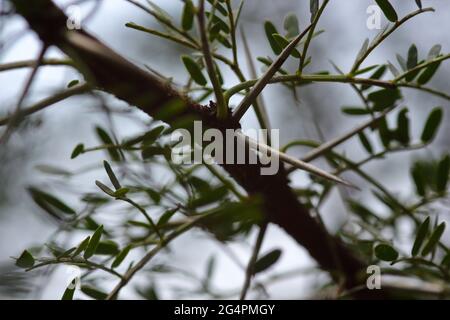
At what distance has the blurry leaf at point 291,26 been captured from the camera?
→ 0.45 meters

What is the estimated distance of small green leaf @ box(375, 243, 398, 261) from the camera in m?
0.42

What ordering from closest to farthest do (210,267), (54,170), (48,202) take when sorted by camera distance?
(48,202)
(54,170)
(210,267)

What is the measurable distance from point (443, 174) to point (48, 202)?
334 millimetres

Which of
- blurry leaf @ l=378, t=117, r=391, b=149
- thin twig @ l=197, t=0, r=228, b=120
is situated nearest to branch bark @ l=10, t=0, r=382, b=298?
thin twig @ l=197, t=0, r=228, b=120

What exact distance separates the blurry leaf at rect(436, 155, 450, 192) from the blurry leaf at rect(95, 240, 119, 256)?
0.28 meters

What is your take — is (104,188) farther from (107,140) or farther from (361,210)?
(361,210)

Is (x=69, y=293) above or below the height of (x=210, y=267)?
below

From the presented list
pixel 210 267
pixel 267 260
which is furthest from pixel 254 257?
pixel 210 267

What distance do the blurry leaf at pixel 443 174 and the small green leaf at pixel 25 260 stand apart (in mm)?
351

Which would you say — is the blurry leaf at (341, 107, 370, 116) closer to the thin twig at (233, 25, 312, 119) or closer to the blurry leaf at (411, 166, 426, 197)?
the blurry leaf at (411, 166, 426, 197)

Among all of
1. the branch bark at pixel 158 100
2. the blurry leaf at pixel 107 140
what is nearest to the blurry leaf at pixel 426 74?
the branch bark at pixel 158 100

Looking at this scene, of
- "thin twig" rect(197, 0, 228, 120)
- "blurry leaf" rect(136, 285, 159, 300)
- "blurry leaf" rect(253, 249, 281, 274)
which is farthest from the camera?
"blurry leaf" rect(136, 285, 159, 300)

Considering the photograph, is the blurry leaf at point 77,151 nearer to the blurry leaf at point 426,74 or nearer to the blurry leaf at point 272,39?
the blurry leaf at point 272,39

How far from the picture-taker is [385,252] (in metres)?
0.42
